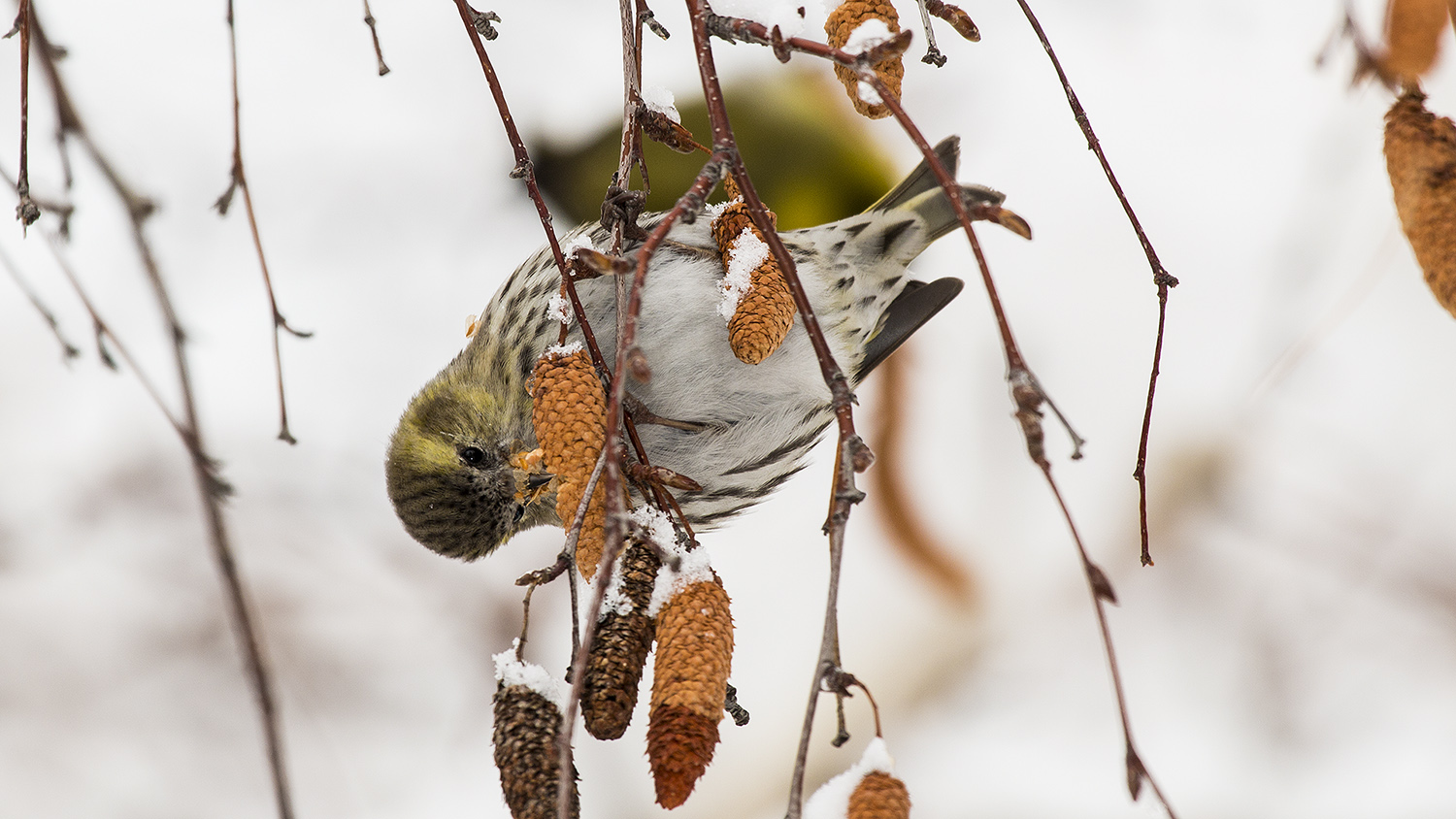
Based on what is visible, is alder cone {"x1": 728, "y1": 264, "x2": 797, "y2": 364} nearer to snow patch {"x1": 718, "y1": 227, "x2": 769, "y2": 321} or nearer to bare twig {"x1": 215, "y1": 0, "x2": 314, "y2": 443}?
snow patch {"x1": 718, "y1": 227, "x2": 769, "y2": 321}

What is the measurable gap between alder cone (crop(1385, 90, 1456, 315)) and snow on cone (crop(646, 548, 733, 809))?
2.01 feet

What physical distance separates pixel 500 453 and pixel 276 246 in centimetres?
141

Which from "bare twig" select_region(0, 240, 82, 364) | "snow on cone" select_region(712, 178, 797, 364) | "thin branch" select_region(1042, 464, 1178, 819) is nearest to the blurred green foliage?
"snow on cone" select_region(712, 178, 797, 364)

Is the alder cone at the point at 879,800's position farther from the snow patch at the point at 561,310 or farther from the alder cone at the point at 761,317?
the snow patch at the point at 561,310

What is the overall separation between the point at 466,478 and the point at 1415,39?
1394 millimetres

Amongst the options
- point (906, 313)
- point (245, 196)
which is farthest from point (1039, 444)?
→ point (906, 313)

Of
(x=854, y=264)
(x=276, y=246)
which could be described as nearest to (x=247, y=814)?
(x=276, y=246)

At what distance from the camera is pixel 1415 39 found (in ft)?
2.55

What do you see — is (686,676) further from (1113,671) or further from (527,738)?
(1113,671)

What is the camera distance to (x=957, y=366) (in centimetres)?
316

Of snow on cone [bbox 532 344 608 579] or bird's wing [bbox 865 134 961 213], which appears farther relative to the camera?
bird's wing [bbox 865 134 961 213]

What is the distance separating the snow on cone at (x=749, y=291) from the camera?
44.3 inches

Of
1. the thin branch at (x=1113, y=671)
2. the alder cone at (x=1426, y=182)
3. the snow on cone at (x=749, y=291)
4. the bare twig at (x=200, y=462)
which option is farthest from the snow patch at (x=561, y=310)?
the alder cone at (x=1426, y=182)

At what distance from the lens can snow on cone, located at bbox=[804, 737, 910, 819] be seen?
779 mm
